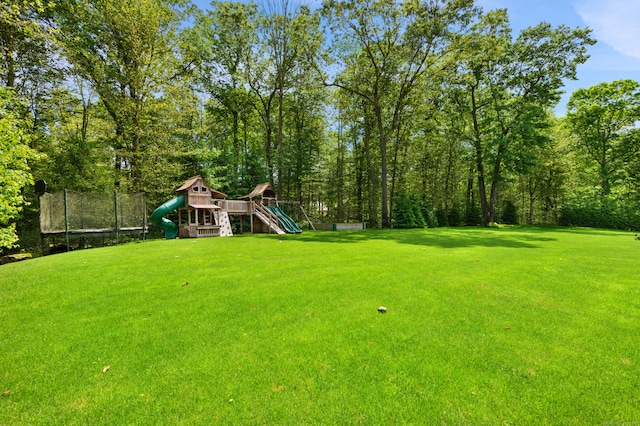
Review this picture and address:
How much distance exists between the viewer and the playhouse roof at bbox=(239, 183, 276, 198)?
18.8 m

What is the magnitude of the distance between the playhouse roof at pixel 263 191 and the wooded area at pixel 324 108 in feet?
8.45

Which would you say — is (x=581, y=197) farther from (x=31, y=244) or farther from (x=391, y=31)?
(x=31, y=244)

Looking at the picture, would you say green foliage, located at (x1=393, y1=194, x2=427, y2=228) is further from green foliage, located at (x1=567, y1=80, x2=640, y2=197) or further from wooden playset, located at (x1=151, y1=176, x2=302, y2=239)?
green foliage, located at (x1=567, y1=80, x2=640, y2=197)

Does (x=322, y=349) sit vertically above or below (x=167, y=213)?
below

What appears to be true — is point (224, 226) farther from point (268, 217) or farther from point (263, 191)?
point (263, 191)

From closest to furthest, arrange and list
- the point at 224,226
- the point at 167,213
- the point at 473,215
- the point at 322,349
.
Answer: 1. the point at 322,349
2. the point at 167,213
3. the point at 224,226
4. the point at 473,215

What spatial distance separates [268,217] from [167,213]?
575 centimetres

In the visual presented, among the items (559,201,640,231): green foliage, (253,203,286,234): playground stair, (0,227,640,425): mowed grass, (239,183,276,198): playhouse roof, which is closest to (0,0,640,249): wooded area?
(559,201,640,231): green foliage

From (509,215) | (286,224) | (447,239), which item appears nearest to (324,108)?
(286,224)

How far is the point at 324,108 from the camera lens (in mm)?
28672

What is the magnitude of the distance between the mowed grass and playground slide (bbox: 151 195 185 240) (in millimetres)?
10005

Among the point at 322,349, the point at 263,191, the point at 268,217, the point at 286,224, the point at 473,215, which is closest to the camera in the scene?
the point at 322,349

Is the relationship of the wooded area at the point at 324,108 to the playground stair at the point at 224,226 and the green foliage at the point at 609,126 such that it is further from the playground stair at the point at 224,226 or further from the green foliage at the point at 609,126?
the playground stair at the point at 224,226

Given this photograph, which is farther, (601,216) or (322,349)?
(601,216)
